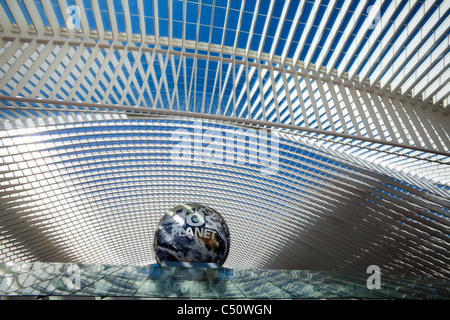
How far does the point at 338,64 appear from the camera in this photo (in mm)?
15125

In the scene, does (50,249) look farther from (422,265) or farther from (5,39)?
(422,265)

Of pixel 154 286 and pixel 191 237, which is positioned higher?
pixel 191 237

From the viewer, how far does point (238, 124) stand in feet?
75.7

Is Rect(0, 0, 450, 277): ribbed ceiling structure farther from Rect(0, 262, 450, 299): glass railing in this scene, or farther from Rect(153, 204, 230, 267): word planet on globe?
Rect(0, 262, 450, 299): glass railing

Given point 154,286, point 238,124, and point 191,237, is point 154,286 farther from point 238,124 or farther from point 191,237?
point 238,124

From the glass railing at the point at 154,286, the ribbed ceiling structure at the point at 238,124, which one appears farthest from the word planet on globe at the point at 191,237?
the ribbed ceiling structure at the point at 238,124

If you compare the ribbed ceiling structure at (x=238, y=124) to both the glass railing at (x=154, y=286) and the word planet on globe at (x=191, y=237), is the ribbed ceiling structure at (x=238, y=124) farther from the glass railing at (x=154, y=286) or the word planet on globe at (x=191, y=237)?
the glass railing at (x=154, y=286)

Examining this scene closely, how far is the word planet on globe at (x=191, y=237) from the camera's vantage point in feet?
33.5

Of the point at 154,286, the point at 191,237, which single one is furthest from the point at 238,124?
Answer: the point at 154,286

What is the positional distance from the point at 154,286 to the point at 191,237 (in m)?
3.19

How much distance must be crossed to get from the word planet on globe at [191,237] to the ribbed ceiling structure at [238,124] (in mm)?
3476

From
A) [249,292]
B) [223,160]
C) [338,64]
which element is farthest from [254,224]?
[249,292]

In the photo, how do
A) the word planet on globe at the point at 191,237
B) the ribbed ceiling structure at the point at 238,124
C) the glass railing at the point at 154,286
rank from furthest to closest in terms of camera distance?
the ribbed ceiling structure at the point at 238,124 → the word planet on globe at the point at 191,237 → the glass railing at the point at 154,286
